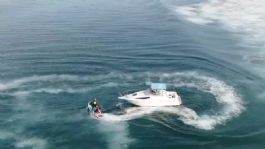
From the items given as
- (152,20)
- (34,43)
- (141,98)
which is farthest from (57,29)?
(141,98)

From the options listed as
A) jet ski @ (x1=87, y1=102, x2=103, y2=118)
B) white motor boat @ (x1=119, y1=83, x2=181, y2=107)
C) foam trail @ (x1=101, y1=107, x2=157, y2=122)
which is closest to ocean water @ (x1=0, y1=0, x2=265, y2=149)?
foam trail @ (x1=101, y1=107, x2=157, y2=122)

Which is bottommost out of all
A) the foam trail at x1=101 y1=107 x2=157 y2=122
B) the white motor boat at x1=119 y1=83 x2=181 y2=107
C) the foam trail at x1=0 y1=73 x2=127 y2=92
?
the foam trail at x1=101 y1=107 x2=157 y2=122

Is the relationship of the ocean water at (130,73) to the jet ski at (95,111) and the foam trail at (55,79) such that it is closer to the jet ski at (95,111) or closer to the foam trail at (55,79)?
the foam trail at (55,79)

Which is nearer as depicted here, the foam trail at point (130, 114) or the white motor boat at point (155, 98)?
the foam trail at point (130, 114)

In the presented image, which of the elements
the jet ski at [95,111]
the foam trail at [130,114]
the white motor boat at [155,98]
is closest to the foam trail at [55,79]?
the white motor boat at [155,98]

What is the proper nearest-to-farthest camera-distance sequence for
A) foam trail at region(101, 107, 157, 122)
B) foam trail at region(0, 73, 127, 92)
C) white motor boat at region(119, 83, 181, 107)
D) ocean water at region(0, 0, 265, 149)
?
ocean water at region(0, 0, 265, 149)
foam trail at region(101, 107, 157, 122)
white motor boat at region(119, 83, 181, 107)
foam trail at region(0, 73, 127, 92)

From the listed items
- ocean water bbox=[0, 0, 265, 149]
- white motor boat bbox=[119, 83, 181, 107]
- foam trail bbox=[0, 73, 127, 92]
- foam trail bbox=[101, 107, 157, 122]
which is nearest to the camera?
ocean water bbox=[0, 0, 265, 149]

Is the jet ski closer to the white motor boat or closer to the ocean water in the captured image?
the ocean water
